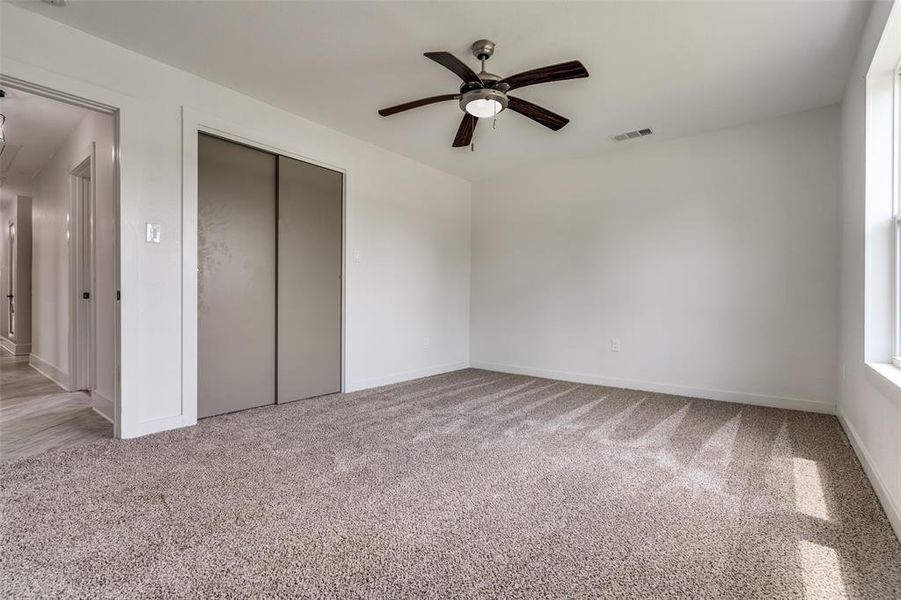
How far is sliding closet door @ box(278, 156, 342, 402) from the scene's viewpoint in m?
3.60

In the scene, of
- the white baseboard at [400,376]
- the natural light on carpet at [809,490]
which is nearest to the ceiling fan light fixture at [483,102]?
the natural light on carpet at [809,490]

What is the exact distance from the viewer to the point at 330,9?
225 centimetres

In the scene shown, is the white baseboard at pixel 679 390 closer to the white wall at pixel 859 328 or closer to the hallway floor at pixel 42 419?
the white wall at pixel 859 328

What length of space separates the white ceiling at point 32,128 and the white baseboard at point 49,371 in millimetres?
2255

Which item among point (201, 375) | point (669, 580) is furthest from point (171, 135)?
point (669, 580)

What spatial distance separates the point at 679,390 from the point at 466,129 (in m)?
3.07

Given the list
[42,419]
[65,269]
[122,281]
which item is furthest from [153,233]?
[65,269]

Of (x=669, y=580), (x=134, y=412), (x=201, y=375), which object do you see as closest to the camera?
(x=669, y=580)

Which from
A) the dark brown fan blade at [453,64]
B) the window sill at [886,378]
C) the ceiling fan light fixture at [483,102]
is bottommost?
the window sill at [886,378]

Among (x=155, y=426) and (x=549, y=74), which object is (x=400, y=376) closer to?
(x=155, y=426)

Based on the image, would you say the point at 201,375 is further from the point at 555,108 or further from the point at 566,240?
the point at 566,240

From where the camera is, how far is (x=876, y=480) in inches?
77.7

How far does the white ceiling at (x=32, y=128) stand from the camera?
11.0ft

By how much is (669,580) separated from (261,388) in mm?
3068
